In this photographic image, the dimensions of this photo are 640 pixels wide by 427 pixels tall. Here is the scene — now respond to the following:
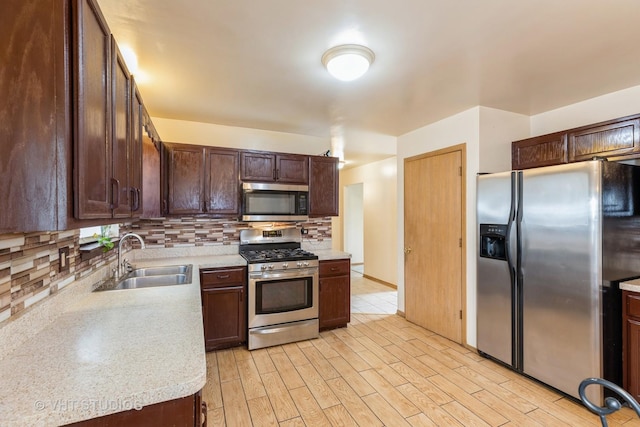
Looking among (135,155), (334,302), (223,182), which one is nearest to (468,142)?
(334,302)

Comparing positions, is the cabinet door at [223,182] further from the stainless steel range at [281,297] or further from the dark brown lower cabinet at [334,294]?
the dark brown lower cabinet at [334,294]

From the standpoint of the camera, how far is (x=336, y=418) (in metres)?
2.01

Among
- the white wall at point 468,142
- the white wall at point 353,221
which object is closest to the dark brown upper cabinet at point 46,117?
the white wall at point 468,142

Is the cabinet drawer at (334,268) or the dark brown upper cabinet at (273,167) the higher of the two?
the dark brown upper cabinet at (273,167)

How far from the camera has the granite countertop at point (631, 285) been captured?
2010mm

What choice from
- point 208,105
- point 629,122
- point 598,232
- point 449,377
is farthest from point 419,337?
point 208,105

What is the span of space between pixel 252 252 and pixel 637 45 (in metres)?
3.60

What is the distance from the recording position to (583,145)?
2551mm

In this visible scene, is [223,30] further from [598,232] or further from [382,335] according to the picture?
[382,335]

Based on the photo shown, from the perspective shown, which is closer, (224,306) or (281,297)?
(224,306)

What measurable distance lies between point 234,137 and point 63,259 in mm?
2443

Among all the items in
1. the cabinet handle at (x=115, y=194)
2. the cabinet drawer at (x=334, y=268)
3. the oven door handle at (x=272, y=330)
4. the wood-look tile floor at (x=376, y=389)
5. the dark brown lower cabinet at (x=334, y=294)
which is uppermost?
the cabinet handle at (x=115, y=194)

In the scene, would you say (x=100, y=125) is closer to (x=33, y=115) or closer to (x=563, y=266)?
(x=33, y=115)

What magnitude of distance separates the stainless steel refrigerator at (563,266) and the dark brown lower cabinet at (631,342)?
5 cm
